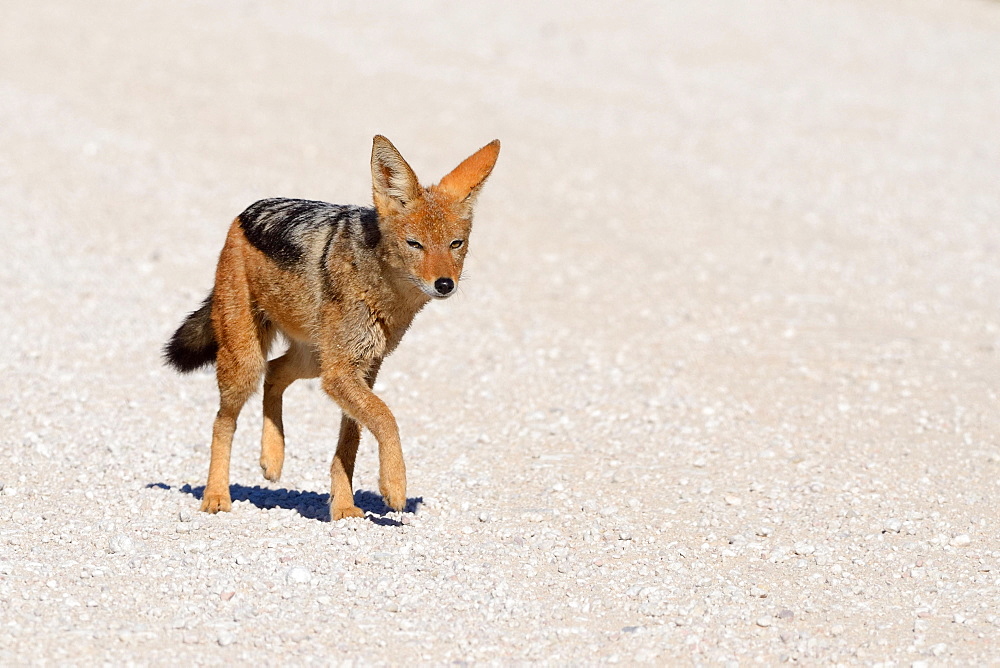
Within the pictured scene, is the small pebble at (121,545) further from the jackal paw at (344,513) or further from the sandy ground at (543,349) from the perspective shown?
the jackal paw at (344,513)

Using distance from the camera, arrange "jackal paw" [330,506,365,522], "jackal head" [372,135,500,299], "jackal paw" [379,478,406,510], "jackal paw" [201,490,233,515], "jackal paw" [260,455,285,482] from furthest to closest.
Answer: "jackal paw" [260,455,285,482] → "jackal paw" [201,490,233,515] → "jackal paw" [330,506,365,522] → "jackal head" [372,135,500,299] → "jackal paw" [379,478,406,510]

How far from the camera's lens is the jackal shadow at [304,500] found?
308 inches

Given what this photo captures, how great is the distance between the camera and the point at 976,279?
14.4 m

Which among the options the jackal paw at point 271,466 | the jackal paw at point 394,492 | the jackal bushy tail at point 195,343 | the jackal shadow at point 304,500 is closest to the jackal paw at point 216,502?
the jackal shadow at point 304,500

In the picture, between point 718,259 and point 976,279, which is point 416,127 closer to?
point 718,259

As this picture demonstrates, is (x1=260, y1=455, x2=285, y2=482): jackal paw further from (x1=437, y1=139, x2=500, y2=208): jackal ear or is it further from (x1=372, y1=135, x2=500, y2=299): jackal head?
(x1=437, y1=139, x2=500, y2=208): jackal ear

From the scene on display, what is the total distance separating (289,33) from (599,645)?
19490 mm

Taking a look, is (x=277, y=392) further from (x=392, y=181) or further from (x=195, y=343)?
(x=392, y=181)

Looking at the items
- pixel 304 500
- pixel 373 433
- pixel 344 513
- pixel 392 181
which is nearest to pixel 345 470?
pixel 344 513

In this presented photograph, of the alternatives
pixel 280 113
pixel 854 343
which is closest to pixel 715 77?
pixel 280 113

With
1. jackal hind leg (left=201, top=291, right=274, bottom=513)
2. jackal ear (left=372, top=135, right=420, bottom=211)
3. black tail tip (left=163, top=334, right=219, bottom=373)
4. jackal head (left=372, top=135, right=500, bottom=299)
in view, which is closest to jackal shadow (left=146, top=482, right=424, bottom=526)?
jackal hind leg (left=201, top=291, right=274, bottom=513)

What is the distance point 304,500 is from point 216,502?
0.67 meters

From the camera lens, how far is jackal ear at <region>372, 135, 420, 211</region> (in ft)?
23.9

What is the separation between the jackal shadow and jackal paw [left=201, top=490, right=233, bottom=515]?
0.22 metres
